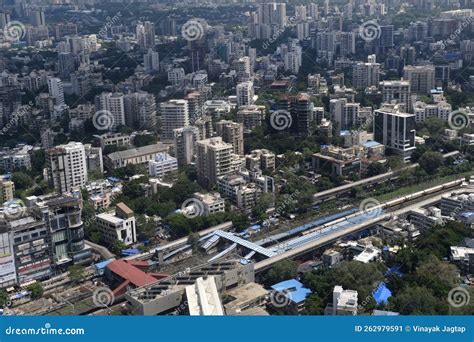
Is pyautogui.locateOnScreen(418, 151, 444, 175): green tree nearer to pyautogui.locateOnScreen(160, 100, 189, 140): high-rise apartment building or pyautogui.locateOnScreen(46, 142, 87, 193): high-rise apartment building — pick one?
pyautogui.locateOnScreen(160, 100, 189, 140): high-rise apartment building

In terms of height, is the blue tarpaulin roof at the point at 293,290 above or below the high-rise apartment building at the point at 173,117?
below

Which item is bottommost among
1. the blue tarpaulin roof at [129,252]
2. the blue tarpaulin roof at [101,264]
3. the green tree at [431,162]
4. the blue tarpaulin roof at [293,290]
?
the blue tarpaulin roof at [129,252]

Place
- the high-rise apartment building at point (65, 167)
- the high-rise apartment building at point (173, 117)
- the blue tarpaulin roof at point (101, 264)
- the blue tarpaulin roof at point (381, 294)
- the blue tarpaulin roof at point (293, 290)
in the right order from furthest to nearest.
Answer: the high-rise apartment building at point (173, 117) → the high-rise apartment building at point (65, 167) → the blue tarpaulin roof at point (101, 264) → the blue tarpaulin roof at point (293, 290) → the blue tarpaulin roof at point (381, 294)

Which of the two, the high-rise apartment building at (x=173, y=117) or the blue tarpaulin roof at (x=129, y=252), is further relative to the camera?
the high-rise apartment building at (x=173, y=117)

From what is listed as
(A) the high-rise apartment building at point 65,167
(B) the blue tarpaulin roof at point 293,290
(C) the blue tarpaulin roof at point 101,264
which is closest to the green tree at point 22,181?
(A) the high-rise apartment building at point 65,167

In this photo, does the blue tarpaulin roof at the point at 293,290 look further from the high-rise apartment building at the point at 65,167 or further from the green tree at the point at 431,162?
the green tree at the point at 431,162

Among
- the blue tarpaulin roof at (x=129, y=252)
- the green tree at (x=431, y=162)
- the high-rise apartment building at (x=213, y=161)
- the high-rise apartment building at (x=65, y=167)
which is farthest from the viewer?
the green tree at (x=431, y=162)

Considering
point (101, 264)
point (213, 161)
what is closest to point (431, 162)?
point (213, 161)

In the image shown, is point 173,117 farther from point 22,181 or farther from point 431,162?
point 431,162
